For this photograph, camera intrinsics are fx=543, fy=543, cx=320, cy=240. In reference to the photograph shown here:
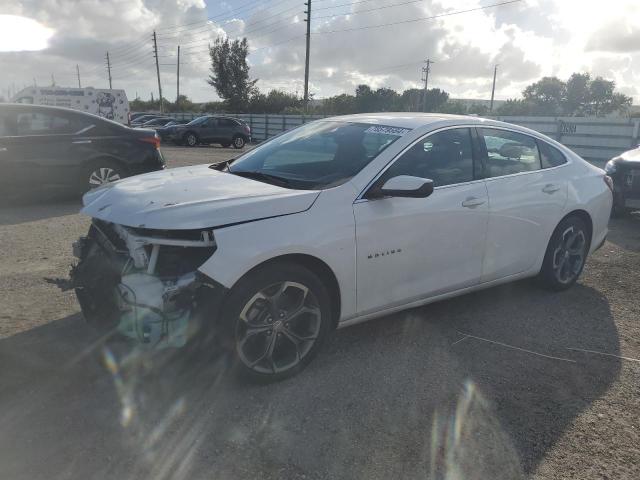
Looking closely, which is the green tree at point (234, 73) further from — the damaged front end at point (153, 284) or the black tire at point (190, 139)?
the damaged front end at point (153, 284)

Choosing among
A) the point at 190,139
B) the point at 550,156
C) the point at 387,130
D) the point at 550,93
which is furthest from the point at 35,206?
the point at 550,93

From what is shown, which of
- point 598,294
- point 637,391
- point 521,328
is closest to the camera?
point 637,391

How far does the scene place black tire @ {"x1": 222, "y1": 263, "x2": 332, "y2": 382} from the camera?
2.98 meters

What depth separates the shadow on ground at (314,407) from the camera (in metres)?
2.56

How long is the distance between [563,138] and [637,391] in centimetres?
1657

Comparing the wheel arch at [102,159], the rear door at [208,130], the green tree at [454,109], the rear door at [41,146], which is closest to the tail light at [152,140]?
the wheel arch at [102,159]

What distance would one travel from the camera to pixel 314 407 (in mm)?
3043

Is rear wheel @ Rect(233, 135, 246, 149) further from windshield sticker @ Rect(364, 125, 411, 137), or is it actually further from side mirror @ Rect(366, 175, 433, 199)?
side mirror @ Rect(366, 175, 433, 199)

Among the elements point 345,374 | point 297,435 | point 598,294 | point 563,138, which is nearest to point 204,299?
point 297,435

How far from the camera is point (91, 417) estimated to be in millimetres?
2867

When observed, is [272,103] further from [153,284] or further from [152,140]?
[153,284]

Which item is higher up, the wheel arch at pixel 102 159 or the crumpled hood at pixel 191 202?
the crumpled hood at pixel 191 202

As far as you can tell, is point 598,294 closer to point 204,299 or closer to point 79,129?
point 204,299

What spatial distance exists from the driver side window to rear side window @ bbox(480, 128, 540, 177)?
22cm
